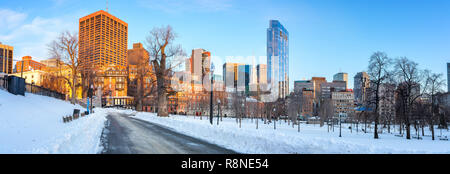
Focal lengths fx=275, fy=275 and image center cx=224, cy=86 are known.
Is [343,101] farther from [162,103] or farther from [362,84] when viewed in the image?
[162,103]

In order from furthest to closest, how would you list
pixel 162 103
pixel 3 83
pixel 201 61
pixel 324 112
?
pixel 324 112, pixel 162 103, pixel 201 61, pixel 3 83

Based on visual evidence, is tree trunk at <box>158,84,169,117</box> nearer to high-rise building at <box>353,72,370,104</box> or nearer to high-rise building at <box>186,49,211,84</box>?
high-rise building at <box>186,49,211,84</box>

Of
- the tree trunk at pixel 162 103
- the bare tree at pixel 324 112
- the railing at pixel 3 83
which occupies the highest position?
the railing at pixel 3 83

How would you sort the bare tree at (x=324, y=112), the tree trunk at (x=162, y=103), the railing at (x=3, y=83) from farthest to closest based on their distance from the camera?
the bare tree at (x=324, y=112), the tree trunk at (x=162, y=103), the railing at (x=3, y=83)

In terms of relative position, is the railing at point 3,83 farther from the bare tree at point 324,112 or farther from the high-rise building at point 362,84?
the bare tree at point 324,112

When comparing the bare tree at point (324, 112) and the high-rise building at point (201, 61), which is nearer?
the high-rise building at point (201, 61)

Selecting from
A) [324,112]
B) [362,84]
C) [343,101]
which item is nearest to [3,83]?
[362,84]

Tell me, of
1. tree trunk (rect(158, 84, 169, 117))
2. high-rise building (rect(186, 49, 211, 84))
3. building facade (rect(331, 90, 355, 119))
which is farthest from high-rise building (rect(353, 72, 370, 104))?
building facade (rect(331, 90, 355, 119))

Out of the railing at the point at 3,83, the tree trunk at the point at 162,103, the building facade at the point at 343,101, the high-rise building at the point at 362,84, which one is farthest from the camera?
the building facade at the point at 343,101

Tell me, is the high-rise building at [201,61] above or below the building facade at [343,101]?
above

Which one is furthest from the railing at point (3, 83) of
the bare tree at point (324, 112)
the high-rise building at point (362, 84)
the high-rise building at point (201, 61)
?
the bare tree at point (324, 112)
